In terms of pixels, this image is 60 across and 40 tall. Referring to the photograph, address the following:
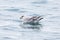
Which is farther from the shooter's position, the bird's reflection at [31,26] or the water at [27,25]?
the bird's reflection at [31,26]

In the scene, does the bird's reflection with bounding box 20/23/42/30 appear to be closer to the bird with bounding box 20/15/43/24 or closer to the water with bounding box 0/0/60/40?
the water with bounding box 0/0/60/40

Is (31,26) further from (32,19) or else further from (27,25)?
(32,19)

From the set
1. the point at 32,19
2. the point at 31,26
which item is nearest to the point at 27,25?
the point at 31,26

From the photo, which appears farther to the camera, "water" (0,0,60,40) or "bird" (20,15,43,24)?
"bird" (20,15,43,24)

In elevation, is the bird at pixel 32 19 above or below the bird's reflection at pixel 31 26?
above

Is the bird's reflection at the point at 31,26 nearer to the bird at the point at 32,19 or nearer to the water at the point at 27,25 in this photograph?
the water at the point at 27,25

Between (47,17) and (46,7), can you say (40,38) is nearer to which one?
(47,17)

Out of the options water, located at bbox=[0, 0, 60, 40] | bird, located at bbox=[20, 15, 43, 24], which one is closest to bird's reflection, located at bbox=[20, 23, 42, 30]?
water, located at bbox=[0, 0, 60, 40]

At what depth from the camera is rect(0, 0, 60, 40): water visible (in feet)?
48.6


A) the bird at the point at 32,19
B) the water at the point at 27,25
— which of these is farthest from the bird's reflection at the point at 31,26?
the bird at the point at 32,19

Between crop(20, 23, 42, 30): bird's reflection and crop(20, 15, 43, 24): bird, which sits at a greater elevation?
crop(20, 15, 43, 24): bird

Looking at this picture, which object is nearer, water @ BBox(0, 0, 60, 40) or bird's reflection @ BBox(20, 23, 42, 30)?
water @ BBox(0, 0, 60, 40)

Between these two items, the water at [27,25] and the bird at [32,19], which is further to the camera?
the bird at [32,19]

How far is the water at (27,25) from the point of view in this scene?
48.6 ft
